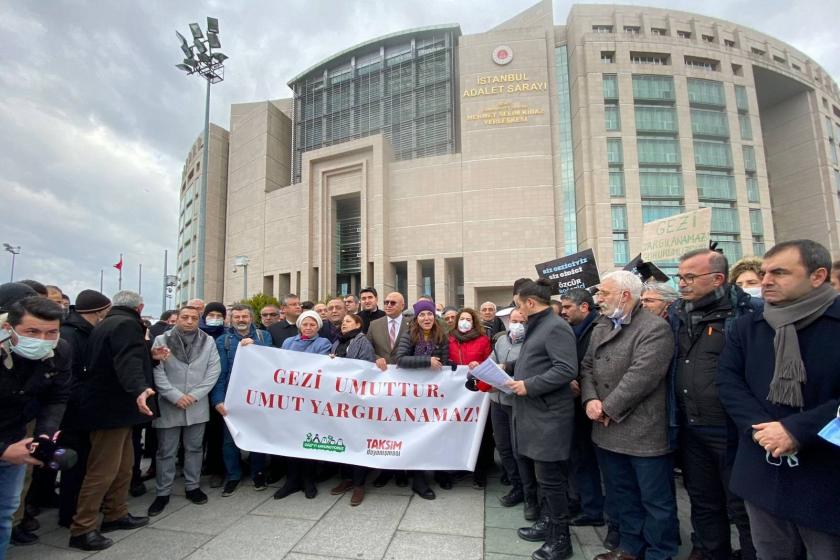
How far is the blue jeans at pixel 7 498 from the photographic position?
97.8 inches

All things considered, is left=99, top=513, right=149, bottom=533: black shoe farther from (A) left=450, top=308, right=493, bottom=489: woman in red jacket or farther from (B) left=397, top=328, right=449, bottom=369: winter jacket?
(A) left=450, top=308, right=493, bottom=489: woman in red jacket

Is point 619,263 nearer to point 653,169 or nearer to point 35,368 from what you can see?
point 653,169

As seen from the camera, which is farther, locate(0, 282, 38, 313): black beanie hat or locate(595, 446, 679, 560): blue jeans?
locate(0, 282, 38, 313): black beanie hat

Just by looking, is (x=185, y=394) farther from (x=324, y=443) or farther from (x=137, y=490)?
(x=324, y=443)

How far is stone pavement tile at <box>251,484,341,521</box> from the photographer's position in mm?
3668

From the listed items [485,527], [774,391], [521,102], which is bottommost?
[485,527]

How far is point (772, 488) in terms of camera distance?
6.20 feet

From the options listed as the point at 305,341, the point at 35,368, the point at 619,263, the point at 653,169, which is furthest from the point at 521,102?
the point at 35,368

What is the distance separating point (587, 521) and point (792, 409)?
2195mm

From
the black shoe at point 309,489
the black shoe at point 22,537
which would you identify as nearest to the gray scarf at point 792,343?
the black shoe at point 309,489

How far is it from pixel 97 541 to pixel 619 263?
31357 mm

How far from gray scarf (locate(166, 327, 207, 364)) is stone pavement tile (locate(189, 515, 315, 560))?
169cm

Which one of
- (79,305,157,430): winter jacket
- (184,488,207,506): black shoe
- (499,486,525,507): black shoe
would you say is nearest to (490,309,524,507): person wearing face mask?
(499,486,525,507): black shoe

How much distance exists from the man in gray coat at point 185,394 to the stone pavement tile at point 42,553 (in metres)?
0.82
